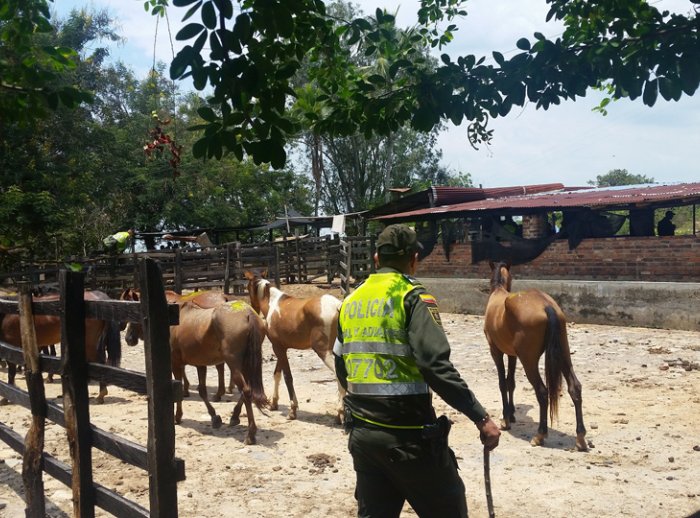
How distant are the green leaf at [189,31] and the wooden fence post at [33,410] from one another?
2985mm

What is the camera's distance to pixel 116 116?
36.3 metres

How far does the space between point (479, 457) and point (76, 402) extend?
377 centimetres

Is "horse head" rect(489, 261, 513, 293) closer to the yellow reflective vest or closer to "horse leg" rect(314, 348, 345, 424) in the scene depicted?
"horse leg" rect(314, 348, 345, 424)

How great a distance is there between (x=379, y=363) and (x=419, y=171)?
4149cm

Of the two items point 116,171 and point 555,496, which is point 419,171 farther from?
point 555,496

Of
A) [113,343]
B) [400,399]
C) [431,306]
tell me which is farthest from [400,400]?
[113,343]

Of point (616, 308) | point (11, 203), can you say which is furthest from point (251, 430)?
point (11, 203)

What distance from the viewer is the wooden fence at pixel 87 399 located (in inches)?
144

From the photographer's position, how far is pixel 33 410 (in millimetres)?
5113

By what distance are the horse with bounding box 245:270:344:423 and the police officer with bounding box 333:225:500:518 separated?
4332 millimetres

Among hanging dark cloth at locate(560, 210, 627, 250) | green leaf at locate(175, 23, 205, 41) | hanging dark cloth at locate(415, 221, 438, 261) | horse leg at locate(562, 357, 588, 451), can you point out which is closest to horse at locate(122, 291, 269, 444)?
horse leg at locate(562, 357, 588, 451)

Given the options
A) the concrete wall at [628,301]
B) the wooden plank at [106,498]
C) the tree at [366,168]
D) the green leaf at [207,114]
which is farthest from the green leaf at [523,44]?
the tree at [366,168]

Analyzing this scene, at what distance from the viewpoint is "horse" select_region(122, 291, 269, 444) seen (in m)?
7.29

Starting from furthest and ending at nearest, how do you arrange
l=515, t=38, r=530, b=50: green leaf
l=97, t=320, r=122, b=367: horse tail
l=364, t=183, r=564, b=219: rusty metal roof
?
l=364, t=183, r=564, b=219: rusty metal roof < l=97, t=320, r=122, b=367: horse tail < l=515, t=38, r=530, b=50: green leaf
